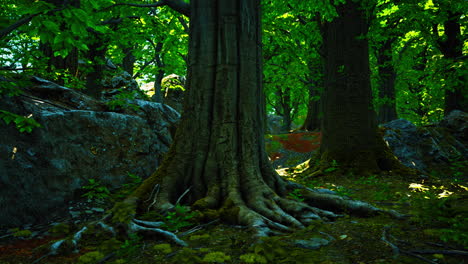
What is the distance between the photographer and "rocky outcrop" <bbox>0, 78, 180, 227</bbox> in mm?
3695

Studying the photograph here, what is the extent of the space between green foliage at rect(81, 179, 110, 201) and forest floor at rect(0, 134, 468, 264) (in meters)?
0.88

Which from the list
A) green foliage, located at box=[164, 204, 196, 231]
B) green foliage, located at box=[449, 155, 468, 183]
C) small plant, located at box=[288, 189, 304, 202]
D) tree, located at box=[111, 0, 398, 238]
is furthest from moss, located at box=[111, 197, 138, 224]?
green foliage, located at box=[449, 155, 468, 183]

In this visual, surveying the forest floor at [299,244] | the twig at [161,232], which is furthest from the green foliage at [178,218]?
the twig at [161,232]

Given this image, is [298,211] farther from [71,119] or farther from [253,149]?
[71,119]

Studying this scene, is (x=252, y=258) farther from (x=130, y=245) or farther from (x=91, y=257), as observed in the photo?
(x=91, y=257)

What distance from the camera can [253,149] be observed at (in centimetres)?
430

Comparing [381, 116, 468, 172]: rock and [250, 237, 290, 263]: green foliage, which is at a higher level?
[381, 116, 468, 172]: rock

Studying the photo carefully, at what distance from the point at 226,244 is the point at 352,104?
598 centimetres

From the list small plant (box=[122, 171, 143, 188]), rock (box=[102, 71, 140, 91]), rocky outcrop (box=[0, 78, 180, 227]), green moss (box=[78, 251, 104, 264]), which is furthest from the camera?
rock (box=[102, 71, 140, 91])

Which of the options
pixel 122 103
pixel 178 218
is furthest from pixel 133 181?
pixel 178 218

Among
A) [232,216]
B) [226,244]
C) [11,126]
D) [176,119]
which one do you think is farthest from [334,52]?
[11,126]

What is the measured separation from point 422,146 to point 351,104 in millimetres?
3983

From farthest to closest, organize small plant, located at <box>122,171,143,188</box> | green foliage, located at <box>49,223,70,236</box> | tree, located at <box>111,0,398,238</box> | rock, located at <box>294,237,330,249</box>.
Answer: small plant, located at <box>122,171,143,188</box>
tree, located at <box>111,0,398,238</box>
green foliage, located at <box>49,223,70,236</box>
rock, located at <box>294,237,330,249</box>

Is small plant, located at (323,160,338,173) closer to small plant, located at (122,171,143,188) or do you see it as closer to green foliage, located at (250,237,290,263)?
small plant, located at (122,171,143,188)
